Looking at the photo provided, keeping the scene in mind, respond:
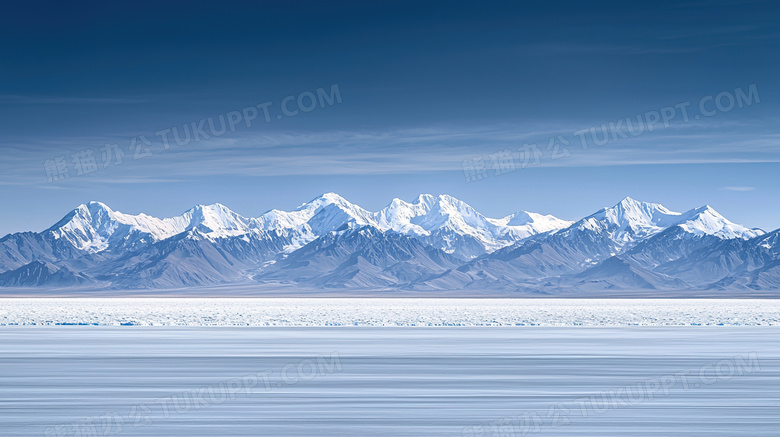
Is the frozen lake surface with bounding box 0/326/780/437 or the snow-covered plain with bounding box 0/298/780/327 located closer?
the frozen lake surface with bounding box 0/326/780/437

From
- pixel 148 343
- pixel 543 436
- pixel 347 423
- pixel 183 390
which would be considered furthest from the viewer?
pixel 148 343

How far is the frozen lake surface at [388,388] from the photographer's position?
15.7m

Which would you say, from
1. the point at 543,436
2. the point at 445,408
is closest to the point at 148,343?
the point at 445,408

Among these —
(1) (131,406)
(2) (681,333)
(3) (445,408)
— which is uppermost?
(1) (131,406)

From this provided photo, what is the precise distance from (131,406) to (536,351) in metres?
15.3

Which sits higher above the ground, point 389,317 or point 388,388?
point 388,388

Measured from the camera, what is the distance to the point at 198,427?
1559cm

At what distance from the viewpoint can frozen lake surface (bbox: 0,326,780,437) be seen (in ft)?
51.6

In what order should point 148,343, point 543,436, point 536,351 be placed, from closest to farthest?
1. point 543,436
2. point 536,351
3. point 148,343

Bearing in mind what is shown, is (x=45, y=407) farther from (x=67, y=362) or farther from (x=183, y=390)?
(x=67, y=362)

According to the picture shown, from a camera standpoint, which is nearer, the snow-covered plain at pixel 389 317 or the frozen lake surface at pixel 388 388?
the frozen lake surface at pixel 388 388

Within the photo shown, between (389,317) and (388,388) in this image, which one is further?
(389,317)

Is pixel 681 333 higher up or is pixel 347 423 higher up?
pixel 347 423

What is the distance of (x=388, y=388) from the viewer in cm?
2048
